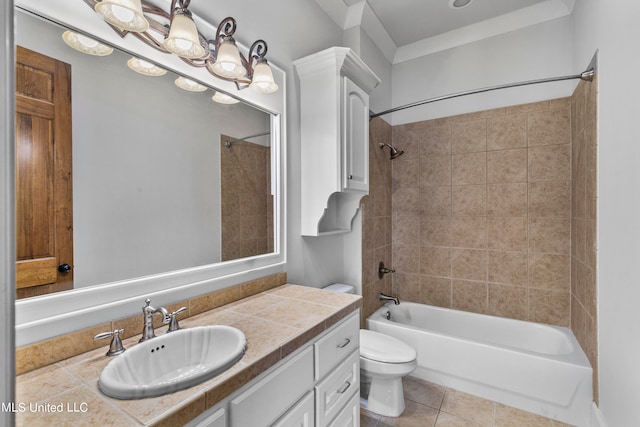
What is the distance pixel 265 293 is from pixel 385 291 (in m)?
1.55

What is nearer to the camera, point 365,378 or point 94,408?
point 94,408

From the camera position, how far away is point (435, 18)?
247 centimetres

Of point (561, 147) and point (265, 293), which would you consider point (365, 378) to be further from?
point (561, 147)

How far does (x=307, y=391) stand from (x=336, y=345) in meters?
0.23

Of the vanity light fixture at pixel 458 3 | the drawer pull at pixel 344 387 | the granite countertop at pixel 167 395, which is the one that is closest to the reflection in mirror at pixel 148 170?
the granite countertop at pixel 167 395

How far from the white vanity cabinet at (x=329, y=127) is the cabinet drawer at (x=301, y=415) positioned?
0.97 metres

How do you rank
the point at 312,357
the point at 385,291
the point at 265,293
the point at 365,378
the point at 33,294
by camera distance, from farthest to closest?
the point at 385,291, the point at 365,378, the point at 265,293, the point at 312,357, the point at 33,294

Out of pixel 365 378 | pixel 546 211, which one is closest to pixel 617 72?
pixel 546 211

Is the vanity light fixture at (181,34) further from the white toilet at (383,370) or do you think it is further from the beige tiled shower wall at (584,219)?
the beige tiled shower wall at (584,219)

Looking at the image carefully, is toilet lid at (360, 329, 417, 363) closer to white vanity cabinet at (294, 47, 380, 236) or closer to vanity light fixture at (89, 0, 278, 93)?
white vanity cabinet at (294, 47, 380, 236)

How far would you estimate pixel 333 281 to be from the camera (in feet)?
7.47

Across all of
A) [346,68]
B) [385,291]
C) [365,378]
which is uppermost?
[346,68]

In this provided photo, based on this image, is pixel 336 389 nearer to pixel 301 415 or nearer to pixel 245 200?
pixel 301 415
